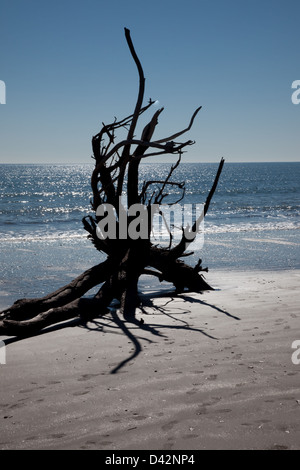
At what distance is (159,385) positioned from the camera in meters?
3.72

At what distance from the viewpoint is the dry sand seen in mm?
2969

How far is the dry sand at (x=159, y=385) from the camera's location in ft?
9.74

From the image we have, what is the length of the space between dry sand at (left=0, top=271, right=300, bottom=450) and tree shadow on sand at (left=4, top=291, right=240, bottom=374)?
0.02 m

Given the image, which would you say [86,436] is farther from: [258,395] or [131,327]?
[131,327]

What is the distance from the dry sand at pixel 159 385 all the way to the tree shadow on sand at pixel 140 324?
22 mm

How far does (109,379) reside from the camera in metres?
3.90

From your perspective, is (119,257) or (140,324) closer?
(140,324)

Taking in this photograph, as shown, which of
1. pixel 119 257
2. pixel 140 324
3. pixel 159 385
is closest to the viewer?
pixel 159 385

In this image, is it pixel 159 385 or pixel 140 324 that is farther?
pixel 140 324

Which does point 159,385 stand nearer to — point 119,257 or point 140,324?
point 140,324

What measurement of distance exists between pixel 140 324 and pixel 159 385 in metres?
1.92

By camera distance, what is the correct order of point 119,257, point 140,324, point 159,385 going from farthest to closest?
point 119,257 → point 140,324 → point 159,385

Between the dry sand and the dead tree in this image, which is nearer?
the dry sand

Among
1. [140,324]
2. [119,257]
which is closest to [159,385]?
[140,324]
